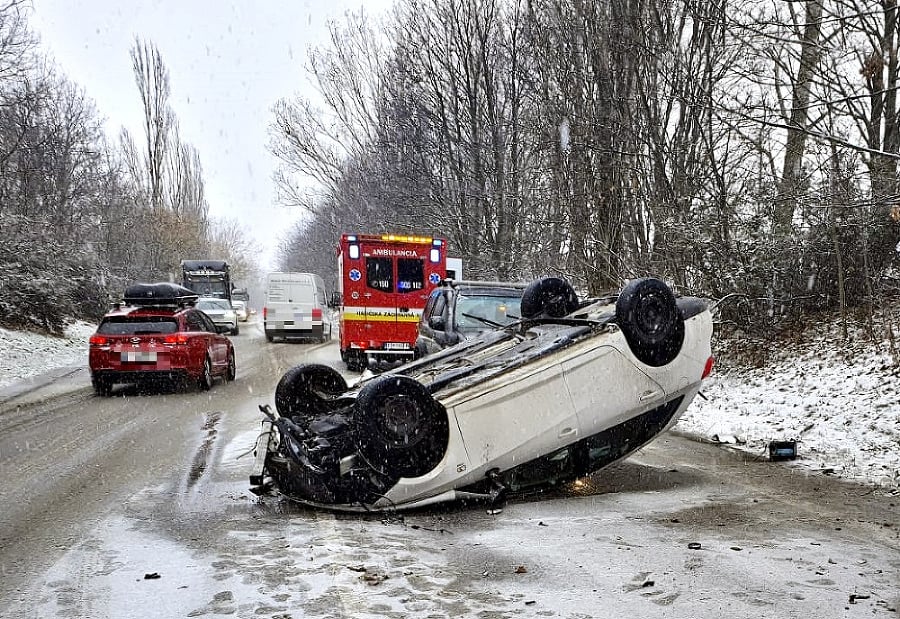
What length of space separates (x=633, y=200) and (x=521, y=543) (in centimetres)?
1174

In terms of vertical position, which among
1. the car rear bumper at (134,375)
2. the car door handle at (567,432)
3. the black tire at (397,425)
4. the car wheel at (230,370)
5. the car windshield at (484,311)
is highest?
the car windshield at (484,311)

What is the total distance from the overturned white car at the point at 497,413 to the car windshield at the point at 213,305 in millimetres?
26045

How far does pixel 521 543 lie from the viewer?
466 centimetres

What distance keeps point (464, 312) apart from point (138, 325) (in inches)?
232

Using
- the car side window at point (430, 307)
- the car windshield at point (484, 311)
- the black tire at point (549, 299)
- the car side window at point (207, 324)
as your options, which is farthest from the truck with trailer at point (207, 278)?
the black tire at point (549, 299)

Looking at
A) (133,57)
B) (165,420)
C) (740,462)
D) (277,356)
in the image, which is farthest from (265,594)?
(133,57)

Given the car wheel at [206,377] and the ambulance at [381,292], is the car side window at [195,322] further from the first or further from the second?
the ambulance at [381,292]

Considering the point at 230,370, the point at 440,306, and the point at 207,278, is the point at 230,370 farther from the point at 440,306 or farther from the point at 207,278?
the point at 207,278

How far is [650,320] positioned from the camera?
597 centimetres

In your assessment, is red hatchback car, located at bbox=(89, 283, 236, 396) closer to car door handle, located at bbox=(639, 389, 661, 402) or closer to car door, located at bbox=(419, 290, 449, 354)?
car door, located at bbox=(419, 290, 449, 354)

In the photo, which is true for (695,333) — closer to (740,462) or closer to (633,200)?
(740,462)

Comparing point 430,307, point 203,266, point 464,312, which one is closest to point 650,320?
point 464,312

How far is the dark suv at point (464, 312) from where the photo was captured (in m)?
10.2

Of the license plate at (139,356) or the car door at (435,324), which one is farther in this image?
the license plate at (139,356)
